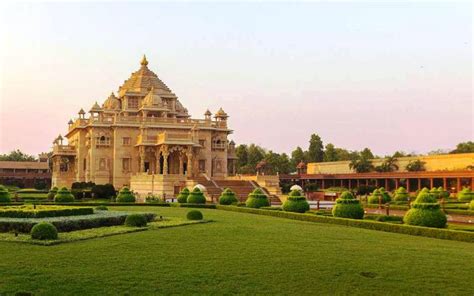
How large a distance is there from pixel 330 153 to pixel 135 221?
82691 mm

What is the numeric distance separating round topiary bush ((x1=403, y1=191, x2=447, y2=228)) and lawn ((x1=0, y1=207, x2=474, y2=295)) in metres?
2.70

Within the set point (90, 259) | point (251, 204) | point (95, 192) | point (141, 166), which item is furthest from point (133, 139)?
point (90, 259)

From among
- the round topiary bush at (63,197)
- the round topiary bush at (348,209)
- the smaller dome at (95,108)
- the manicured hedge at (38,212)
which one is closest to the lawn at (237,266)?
the manicured hedge at (38,212)

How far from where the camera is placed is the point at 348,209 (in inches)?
985

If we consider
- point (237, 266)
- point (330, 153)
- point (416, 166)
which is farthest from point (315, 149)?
point (237, 266)

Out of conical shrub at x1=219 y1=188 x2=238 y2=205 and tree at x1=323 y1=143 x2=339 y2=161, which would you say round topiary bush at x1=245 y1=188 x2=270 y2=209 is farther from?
tree at x1=323 y1=143 x2=339 y2=161

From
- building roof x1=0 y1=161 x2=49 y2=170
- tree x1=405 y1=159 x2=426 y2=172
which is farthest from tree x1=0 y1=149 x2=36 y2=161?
tree x1=405 y1=159 x2=426 y2=172

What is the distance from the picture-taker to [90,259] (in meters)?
13.2

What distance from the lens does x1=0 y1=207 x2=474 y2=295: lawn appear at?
1078 centimetres

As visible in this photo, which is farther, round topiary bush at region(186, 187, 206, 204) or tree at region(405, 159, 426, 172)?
tree at region(405, 159, 426, 172)

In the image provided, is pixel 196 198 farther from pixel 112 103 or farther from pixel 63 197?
pixel 112 103

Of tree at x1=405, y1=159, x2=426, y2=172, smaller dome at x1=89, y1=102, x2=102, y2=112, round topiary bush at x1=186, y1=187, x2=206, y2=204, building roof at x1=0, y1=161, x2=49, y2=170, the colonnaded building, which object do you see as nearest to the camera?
round topiary bush at x1=186, y1=187, x2=206, y2=204

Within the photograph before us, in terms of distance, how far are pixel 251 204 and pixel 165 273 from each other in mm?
21359

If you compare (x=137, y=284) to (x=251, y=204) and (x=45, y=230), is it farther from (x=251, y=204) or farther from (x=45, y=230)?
(x=251, y=204)
